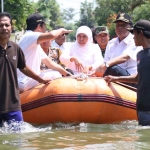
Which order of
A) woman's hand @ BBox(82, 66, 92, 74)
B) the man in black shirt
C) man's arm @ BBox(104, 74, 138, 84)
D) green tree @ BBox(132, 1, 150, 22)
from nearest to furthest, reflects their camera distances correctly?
the man in black shirt < man's arm @ BBox(104, 74, 138, 84) < woman's hand @ BBox(82, 66, 92, 74) < green tree @ BBox(132, 1, 150, 22)

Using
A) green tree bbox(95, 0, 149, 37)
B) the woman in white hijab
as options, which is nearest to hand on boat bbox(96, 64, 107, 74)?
the woman in white hijab

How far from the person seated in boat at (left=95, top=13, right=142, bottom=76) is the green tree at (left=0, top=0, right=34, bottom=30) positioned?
21.2 m

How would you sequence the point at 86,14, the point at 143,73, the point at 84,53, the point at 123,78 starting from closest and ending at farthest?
the point at 143,73, the point at 123,78, the point at 84,53, the point at 86,14

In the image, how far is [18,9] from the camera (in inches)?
1162

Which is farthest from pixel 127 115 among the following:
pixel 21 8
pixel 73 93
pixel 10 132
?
pixel 21 8

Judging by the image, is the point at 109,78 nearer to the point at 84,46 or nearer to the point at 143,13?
the point at 84,46

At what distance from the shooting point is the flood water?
5434 mm

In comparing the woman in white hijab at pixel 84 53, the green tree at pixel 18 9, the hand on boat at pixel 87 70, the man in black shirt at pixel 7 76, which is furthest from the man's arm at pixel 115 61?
the green tree at pixel 18 9

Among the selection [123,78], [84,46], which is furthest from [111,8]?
[123,78]

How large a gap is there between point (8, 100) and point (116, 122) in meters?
A: 1.94

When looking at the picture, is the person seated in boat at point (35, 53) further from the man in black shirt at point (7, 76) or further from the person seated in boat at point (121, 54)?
the man in black shirt at point (7, 76)

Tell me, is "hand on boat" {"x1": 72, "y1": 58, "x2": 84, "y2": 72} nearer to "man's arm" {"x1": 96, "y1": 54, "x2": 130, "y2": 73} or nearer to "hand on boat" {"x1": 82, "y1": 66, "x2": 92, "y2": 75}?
"hand on boat" {"x1": 82, "y1": 66, "x2": 92, "y2": 75}

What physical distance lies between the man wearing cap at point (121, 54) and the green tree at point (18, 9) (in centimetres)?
2121

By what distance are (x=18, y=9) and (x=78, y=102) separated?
22.9m
